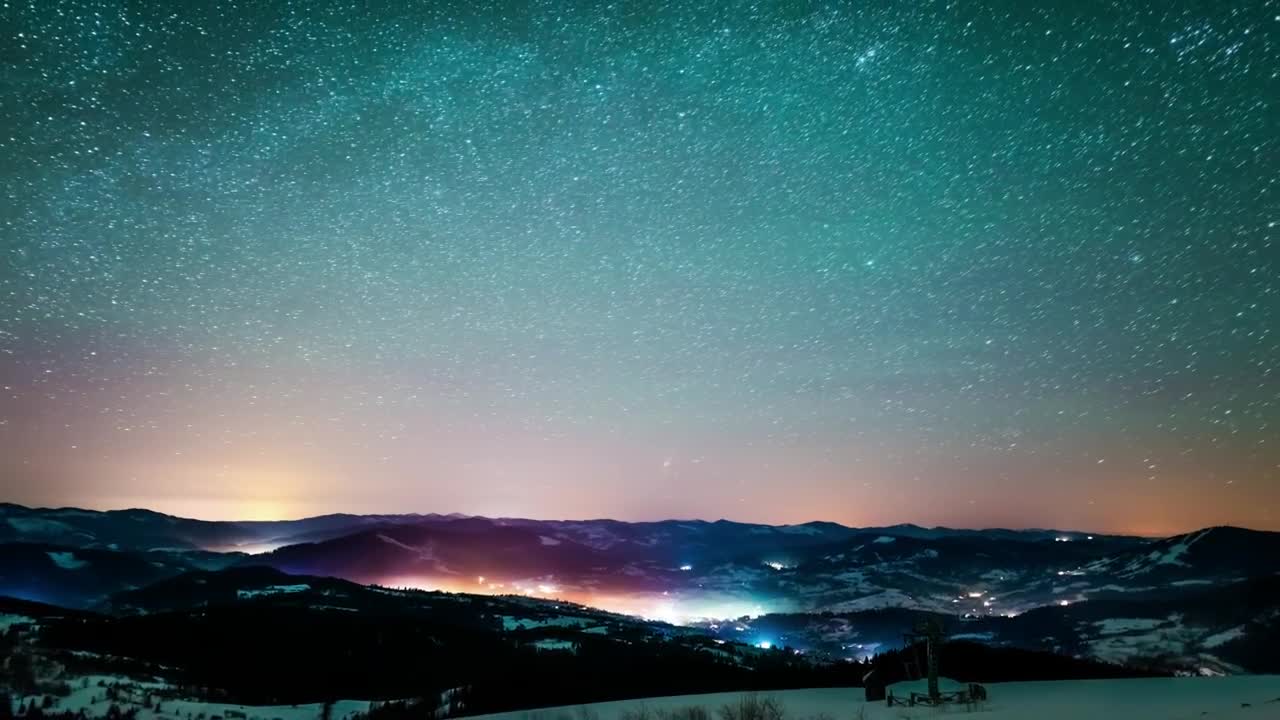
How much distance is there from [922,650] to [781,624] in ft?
413

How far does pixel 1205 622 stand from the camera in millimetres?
106938

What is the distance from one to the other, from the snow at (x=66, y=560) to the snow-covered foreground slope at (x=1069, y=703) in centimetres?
21228

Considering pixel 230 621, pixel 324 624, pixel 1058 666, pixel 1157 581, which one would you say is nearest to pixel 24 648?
pixel 230 621

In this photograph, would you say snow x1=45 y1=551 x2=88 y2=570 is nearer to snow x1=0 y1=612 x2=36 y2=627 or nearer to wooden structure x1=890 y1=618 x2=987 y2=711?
snow x1=0 y1=612 x2=36 y2=627

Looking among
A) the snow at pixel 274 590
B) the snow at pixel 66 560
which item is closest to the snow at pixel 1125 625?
the snow at pixel 274 590

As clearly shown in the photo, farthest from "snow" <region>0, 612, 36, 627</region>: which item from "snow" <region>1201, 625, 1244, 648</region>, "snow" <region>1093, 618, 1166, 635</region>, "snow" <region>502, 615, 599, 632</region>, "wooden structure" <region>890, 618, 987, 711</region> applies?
"snow" <region>1093, 618, 1166, 635</region>

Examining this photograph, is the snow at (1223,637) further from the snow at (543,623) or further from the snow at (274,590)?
the snow at (274,590)

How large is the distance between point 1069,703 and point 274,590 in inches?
5171

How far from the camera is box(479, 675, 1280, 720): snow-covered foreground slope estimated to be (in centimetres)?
1762

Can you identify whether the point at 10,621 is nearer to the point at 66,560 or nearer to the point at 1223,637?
the point at 1223,637

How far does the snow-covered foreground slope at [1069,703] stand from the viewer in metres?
17.6

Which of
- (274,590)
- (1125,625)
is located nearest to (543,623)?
(274,590)

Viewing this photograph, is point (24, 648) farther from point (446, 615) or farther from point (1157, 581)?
point (1157, 581)

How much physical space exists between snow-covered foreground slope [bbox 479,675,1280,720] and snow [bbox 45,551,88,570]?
212m
